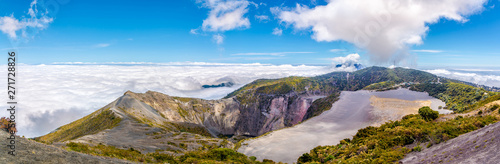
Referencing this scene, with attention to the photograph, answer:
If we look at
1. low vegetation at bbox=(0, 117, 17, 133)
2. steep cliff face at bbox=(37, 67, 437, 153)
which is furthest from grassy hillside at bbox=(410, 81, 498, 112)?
low vegetation at bbox=(0, 117, 17, 133)

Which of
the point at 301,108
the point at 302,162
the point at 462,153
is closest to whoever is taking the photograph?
the point at 462,153

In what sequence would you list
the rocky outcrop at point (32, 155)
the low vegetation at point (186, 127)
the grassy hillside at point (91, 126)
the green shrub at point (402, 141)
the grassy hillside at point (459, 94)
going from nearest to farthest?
the rocky outcrop at point (32, 155) → the green shrub at point (402, 141) → the grassy hillside at point (91, 126) → the grassy hillside at point (459, 94) → the low vegetation at point (186, 127)

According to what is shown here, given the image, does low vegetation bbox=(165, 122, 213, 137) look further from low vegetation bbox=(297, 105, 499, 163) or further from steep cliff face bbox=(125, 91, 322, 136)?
low vegetation bbox=(297, 105, 499, 163)

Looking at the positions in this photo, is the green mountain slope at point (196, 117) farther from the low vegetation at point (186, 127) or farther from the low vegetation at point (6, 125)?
the low vegetation at point (6, 125)

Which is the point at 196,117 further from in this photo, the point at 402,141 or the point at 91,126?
the point at 402,141

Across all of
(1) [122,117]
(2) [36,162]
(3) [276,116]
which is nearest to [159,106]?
(1) [122,117]

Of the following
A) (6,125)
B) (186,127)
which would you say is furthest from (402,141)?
(186,127)

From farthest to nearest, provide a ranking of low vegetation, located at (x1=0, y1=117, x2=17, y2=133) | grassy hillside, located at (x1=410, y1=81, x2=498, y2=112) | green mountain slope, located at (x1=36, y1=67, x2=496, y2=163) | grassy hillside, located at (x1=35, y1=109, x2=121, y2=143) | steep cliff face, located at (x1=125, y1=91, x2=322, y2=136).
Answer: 1. steep cliff face, located at (x1=125, y1=91, x2=322, y2=136)
2. grassy hillside, located at (x1=410, y1=81, x2=498, y2=112)
3. grassy hillside, located at (x1=35, y1=109, x2=121, y2=143)
4. green mountain slope, located at (x1=36, y1=67, x2=496, y2=163)
5. low vegetation, located at (x1=0, y1=117, x2=17, y2=133)

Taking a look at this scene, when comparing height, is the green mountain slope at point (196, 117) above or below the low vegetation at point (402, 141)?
below

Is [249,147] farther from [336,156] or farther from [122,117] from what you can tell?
[122,117]

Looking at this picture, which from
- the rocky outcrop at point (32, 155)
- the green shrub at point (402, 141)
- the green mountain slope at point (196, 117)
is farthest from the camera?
the green mountain slope at point (196, 117)

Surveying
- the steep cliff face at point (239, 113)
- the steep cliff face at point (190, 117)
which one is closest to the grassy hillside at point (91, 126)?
the steep cliff face at point (190, 117)
